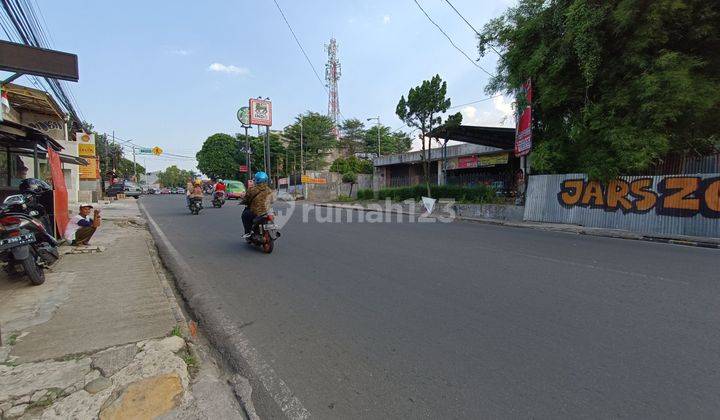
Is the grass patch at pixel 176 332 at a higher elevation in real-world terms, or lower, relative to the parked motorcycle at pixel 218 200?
lower

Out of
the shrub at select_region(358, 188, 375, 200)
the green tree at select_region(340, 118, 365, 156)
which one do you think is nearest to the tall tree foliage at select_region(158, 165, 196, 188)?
the green tree at select_region(340, 118, 365, 156)

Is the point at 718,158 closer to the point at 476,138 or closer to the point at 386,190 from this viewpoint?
the point at 476,138

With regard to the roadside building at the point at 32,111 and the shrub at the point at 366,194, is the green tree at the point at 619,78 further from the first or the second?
the shrub at the point at 366,194

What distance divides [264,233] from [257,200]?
75 centimetres

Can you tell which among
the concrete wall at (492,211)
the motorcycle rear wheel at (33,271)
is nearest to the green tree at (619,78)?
the concrete wall at (492,211)

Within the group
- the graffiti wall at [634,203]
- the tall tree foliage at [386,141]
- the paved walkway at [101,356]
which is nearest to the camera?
the paved walkway at [101,356]

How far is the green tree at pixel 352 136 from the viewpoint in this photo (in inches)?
2140

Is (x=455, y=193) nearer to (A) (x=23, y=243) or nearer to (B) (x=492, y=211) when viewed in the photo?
(B) (x=492, y=211)

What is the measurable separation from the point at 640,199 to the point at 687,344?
10.8 metres

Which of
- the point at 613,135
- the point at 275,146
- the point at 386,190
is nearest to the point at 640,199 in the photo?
the point at 613,135

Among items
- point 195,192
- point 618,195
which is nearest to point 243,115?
point 195,192

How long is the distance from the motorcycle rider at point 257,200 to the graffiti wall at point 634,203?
1139cm

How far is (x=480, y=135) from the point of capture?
2112cm

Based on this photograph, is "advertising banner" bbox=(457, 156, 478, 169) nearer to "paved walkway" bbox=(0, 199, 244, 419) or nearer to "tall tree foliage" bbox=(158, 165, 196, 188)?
"paved walkway" bbox=(0, 199, 244, 419)
